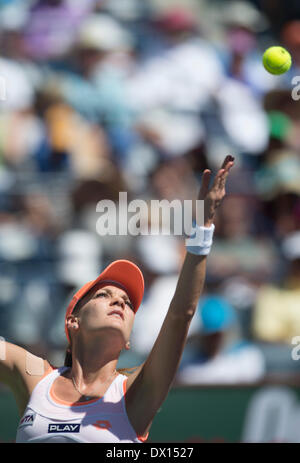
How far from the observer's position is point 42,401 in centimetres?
314

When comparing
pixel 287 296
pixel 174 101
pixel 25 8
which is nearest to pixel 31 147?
pixel 174 101

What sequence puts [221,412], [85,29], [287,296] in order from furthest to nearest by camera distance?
1. [85,29]
2. [287,296]
3. [221,412]

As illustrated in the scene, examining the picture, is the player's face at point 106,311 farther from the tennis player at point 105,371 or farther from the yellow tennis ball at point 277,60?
the yellow tennis ball at point 277,60

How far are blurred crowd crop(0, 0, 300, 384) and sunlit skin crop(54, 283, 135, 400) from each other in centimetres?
197

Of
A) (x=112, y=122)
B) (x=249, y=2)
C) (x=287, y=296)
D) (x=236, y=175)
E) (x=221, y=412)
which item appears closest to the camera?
(x=221, y=412)

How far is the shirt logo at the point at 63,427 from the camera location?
3.02m

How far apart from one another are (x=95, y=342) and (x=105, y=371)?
0.41 feet

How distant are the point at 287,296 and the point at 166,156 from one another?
1723 mm

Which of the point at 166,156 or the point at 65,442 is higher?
the point at 166,156

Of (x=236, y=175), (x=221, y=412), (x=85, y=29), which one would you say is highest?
(x=85, y=29)

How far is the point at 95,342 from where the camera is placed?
3182 mm

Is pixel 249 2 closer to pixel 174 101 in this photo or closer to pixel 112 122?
pixel 174 101

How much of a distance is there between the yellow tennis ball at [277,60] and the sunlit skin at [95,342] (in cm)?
149

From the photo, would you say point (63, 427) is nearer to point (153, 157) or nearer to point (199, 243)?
point (199, 243)
